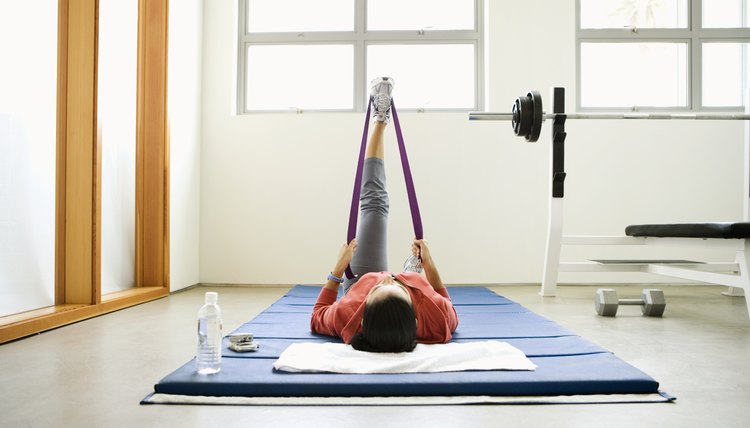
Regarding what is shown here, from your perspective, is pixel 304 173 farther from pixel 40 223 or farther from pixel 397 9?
pixel 40 223

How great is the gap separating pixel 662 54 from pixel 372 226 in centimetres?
375

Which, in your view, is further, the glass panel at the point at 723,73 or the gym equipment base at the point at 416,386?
the glass panel at the point at 723,73

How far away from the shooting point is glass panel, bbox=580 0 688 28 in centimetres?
521

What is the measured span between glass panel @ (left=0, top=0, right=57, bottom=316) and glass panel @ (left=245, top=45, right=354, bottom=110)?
7.53ft

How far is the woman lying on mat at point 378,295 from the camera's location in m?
2.00

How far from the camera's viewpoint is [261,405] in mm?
1644

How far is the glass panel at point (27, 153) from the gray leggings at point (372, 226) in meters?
1.58

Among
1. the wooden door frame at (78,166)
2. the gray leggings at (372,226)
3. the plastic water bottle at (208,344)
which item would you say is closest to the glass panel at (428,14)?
the gray leggings at (372,226)

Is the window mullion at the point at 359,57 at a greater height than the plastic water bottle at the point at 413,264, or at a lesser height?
greater

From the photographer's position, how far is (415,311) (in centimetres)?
228

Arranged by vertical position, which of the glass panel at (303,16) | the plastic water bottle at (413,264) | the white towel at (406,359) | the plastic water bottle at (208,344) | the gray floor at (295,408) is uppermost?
the glass panel at (303,16)

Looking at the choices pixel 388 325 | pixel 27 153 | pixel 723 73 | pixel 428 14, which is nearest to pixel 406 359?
pixel 388 325

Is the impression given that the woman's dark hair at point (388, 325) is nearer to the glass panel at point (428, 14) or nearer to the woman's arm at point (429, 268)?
the woman's arm at point (429, 268)

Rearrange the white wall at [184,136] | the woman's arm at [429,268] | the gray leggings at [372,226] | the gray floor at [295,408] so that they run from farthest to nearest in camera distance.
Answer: the white wall at [184,136], the gray leggings at [372,226], the woman's arm at [429,268], the gray floor at [295,408]
